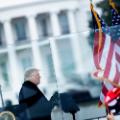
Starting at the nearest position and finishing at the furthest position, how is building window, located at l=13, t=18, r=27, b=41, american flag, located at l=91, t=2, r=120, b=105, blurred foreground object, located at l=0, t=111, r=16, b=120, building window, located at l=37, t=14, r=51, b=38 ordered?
blurred foreground object, located at l=0, t=111, r=16, b=120 < american flag, located at l=91, t=2, r=120, b=105 < building window, located at l=13, t=18, r=27, b=41 < building window, located at l=37, t=14, r=51, b=38

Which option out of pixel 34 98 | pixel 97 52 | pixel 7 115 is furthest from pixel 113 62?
pixel 7 115

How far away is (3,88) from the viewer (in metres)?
6.36

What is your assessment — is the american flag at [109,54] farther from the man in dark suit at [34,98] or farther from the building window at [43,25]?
the building window at [43,25]

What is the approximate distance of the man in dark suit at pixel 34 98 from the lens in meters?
5.70

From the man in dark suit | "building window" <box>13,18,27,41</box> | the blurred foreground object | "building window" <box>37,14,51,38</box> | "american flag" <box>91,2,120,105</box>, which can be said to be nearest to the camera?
the man in dark suit

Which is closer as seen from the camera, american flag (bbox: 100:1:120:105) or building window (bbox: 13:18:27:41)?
american flag (bbox: 100:1:120:105)

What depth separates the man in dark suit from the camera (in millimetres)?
Answer: 5699

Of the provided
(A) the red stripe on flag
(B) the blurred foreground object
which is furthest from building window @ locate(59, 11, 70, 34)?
(B) the blurred foreground object

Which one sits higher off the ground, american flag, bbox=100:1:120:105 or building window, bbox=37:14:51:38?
building window, bbox=37:14:51:38

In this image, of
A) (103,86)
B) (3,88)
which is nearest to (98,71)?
(103,86)

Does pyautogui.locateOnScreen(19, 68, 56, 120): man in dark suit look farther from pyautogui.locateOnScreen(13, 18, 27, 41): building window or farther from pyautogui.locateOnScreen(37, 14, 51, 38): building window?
pyautogui.locateOnScreen(37, 14, 51, 38): building window

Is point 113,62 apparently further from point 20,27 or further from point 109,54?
point 20,27

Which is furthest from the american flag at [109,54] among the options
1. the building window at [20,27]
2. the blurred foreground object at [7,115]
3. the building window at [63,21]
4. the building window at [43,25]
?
the building window at [43,25]

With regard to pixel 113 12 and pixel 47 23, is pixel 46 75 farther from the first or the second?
pixel 47 23
